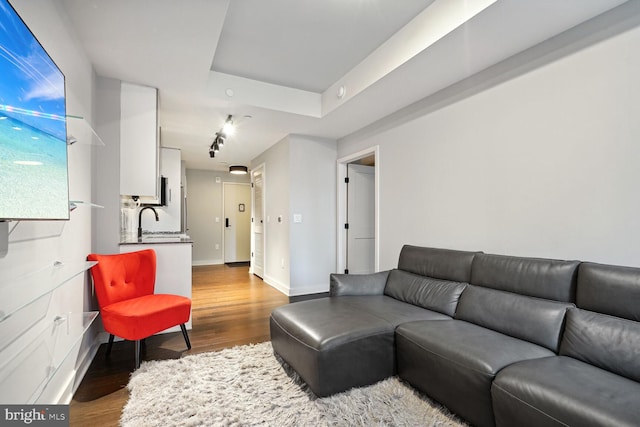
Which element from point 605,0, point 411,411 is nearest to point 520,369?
point 411,411

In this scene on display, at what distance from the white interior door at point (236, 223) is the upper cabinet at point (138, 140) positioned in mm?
4933

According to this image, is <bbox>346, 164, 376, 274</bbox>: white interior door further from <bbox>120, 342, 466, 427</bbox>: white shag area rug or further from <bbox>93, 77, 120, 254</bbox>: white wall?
<bbox>93, 77, 120, 254</bbox>: white wall

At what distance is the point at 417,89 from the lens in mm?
2930

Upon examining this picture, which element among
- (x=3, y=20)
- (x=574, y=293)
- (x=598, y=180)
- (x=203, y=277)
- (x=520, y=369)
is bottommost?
(x=203, y=277)

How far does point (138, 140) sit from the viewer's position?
2953 mm

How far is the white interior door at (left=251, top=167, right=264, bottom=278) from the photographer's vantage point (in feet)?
18.9

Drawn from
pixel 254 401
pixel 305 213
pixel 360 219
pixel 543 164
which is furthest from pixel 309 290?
pixel 543 164

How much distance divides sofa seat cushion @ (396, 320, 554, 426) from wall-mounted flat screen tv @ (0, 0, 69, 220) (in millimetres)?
2025

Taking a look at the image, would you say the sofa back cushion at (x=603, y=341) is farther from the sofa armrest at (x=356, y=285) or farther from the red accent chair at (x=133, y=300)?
the red accent chair at (x=133, y=300)

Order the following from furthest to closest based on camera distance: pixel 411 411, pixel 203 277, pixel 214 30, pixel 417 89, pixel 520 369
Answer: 1. pixel 203 277
2. pixel 417 89
3. pixel 214 30
4. pixel 411 411
5. pixel 520 369

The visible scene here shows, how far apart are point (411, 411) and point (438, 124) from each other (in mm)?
2459

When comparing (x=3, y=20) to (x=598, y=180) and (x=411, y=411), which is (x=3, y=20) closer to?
(x=411, y=411)

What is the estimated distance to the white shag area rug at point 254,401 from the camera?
65.3 inches

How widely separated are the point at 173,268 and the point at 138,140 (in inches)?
51.2
